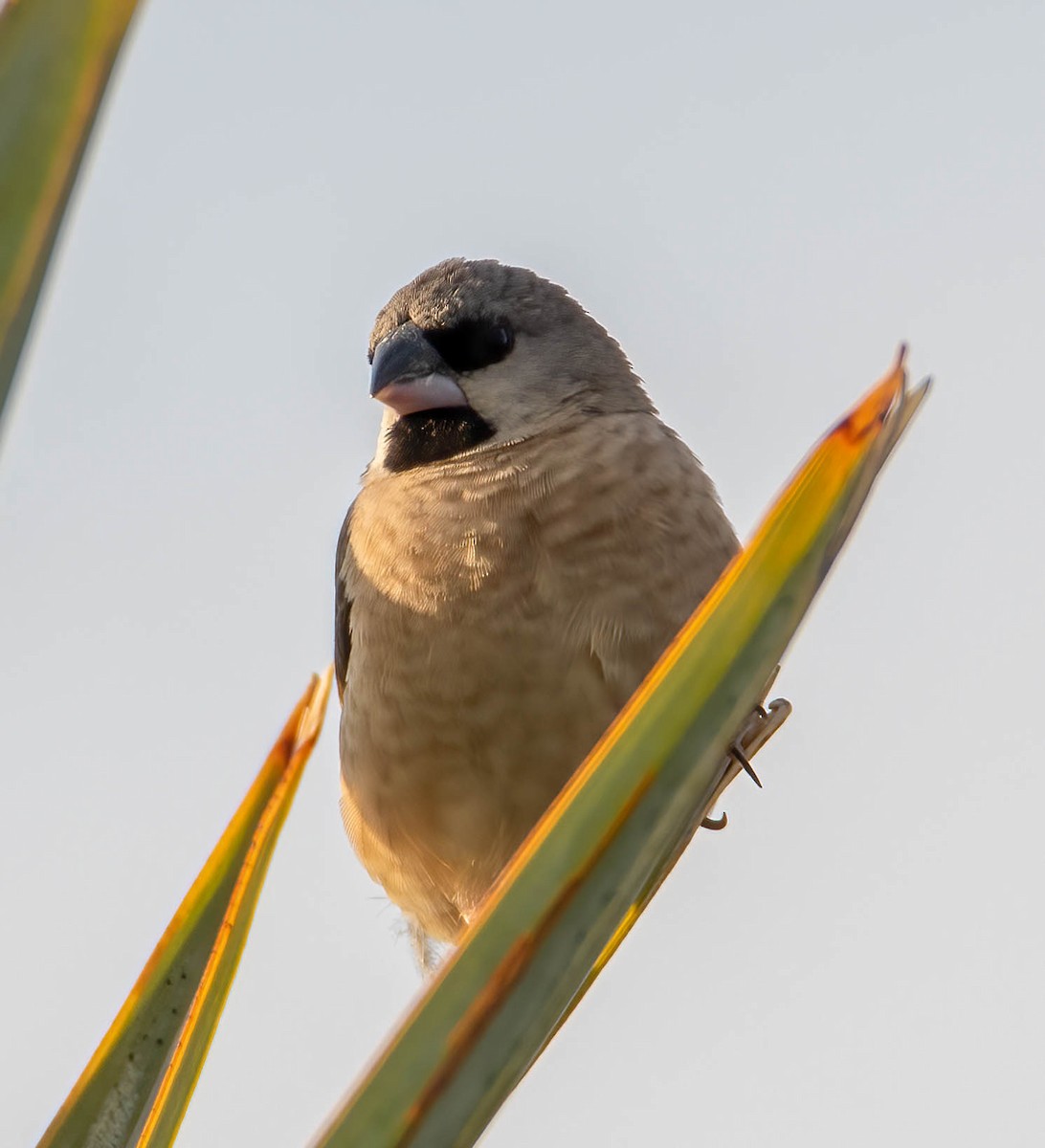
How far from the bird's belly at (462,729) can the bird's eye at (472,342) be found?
746mm

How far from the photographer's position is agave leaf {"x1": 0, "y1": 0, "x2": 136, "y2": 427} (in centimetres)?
129

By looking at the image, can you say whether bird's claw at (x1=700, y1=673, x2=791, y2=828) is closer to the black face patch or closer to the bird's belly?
the bird's belly

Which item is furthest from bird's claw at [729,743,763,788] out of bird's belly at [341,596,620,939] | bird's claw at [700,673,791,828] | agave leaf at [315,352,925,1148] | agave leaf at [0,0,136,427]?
agave leaf at [0,0,136,427]

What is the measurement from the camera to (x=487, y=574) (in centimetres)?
331

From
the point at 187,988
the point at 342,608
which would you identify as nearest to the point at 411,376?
the point at 342,608

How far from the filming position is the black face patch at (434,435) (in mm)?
3768

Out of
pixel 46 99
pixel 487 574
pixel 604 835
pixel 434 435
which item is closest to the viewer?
pixel 46 99

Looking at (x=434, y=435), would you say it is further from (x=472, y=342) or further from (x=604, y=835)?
(x=604, y=835)

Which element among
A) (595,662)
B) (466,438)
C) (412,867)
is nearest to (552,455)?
(466,438)

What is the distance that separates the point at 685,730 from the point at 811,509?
0.80ft

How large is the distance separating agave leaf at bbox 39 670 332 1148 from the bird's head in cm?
177

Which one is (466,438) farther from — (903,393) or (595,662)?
(903,393)

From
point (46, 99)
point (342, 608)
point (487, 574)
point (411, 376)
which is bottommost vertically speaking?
point (342, 608)

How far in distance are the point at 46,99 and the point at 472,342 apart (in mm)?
2650
